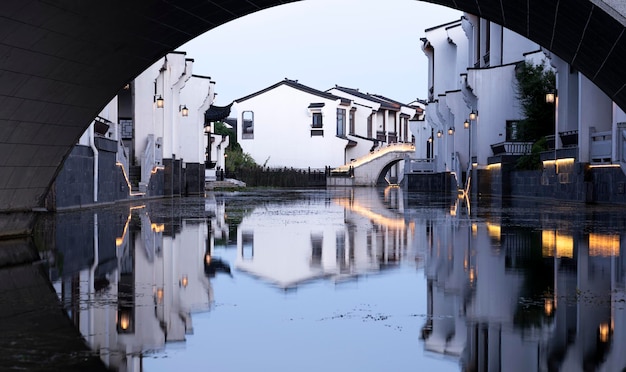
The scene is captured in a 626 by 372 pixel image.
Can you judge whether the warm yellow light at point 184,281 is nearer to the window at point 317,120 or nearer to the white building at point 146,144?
the white building at point 146,144

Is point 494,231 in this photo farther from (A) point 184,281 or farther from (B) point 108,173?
(B) point 108,173

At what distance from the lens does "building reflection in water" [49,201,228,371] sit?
232 inches

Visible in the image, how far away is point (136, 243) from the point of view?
43.6 feet

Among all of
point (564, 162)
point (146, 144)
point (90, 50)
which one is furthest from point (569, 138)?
point (90, 50)

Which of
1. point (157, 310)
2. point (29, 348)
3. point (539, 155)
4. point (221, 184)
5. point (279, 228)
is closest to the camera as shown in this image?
point (29, 348)

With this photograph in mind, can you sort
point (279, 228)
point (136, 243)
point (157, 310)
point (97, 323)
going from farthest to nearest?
1. point (279, 228)
2. point (136, 243)
3. point (157, 310)
4. point (97, 323)

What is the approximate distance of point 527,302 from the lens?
7.52 metres

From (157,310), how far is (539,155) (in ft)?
112

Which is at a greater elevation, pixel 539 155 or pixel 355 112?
pixel 355 112

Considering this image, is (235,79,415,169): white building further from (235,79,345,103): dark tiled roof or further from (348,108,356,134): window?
(348,108,356,134): window

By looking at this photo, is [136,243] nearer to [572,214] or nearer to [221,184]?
[572,214]

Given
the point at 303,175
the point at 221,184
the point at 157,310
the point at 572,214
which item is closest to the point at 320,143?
the point at 303,175

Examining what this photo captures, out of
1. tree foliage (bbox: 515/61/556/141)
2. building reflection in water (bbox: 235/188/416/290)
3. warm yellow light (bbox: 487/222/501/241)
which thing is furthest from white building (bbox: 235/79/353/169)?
warm yellow light (bbox: 487/222/501/241)

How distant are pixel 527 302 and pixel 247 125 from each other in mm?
87853
